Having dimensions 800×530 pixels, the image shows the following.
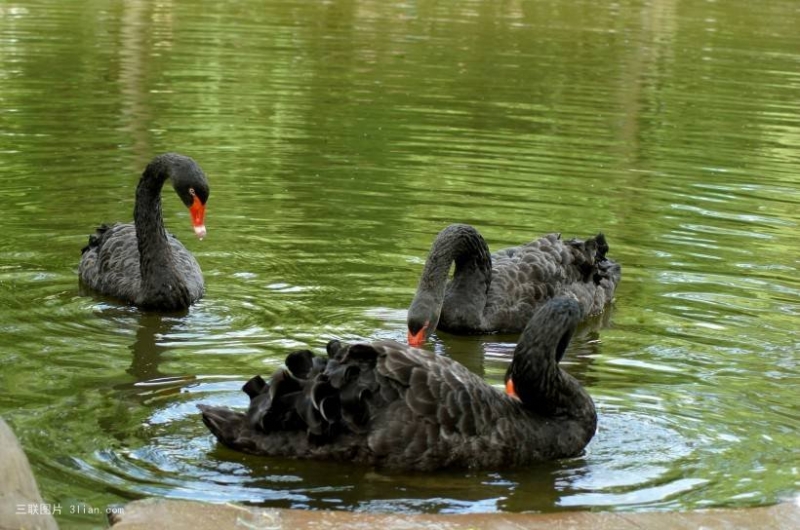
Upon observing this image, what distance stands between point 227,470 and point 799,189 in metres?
8.47

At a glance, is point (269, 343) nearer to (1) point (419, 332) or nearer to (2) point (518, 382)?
(1) point (419, 332)

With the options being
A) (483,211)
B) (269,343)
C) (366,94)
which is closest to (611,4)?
(366,94)

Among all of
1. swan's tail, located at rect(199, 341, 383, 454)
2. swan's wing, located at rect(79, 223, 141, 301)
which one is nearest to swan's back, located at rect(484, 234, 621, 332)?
swan's wing, located at rect(79, 223, 141, 301)

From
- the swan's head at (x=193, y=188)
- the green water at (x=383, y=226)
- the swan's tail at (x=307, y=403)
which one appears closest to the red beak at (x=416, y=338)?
the green water at (x=383, y=226)

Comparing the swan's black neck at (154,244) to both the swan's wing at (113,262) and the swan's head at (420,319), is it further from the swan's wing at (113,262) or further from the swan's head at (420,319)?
the swan's head at (420,319)

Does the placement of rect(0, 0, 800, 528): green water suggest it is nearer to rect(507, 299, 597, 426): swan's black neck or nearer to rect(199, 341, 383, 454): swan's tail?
rect(199, 341, 383, 454): swan's tail

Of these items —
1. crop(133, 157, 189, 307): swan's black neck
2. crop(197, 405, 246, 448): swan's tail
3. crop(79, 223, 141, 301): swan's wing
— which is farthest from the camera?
crop(79, 223, 141, 301): swan's wing

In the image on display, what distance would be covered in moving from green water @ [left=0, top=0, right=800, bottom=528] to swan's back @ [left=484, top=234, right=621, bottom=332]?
0.59 ft

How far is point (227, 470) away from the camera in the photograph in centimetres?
580

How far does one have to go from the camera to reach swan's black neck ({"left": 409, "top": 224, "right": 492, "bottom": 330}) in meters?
8.12

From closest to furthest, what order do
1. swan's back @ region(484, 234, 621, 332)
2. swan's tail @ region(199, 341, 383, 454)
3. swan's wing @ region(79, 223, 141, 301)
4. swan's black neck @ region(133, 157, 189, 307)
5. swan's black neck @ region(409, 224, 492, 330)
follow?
swan's tail @ region(199, 341, 383, 454) → swan's black neck @ region(409, 224, 492, 330) → swan's black neck @ region(133, 157, 189, 307) → swan's back @ region(484, 234, 621, 332) → swan's wing @ region(79, 223, 141, 301)

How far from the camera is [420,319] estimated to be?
7496 mm

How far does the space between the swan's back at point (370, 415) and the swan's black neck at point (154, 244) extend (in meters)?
2.61

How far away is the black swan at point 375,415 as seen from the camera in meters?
5.76
